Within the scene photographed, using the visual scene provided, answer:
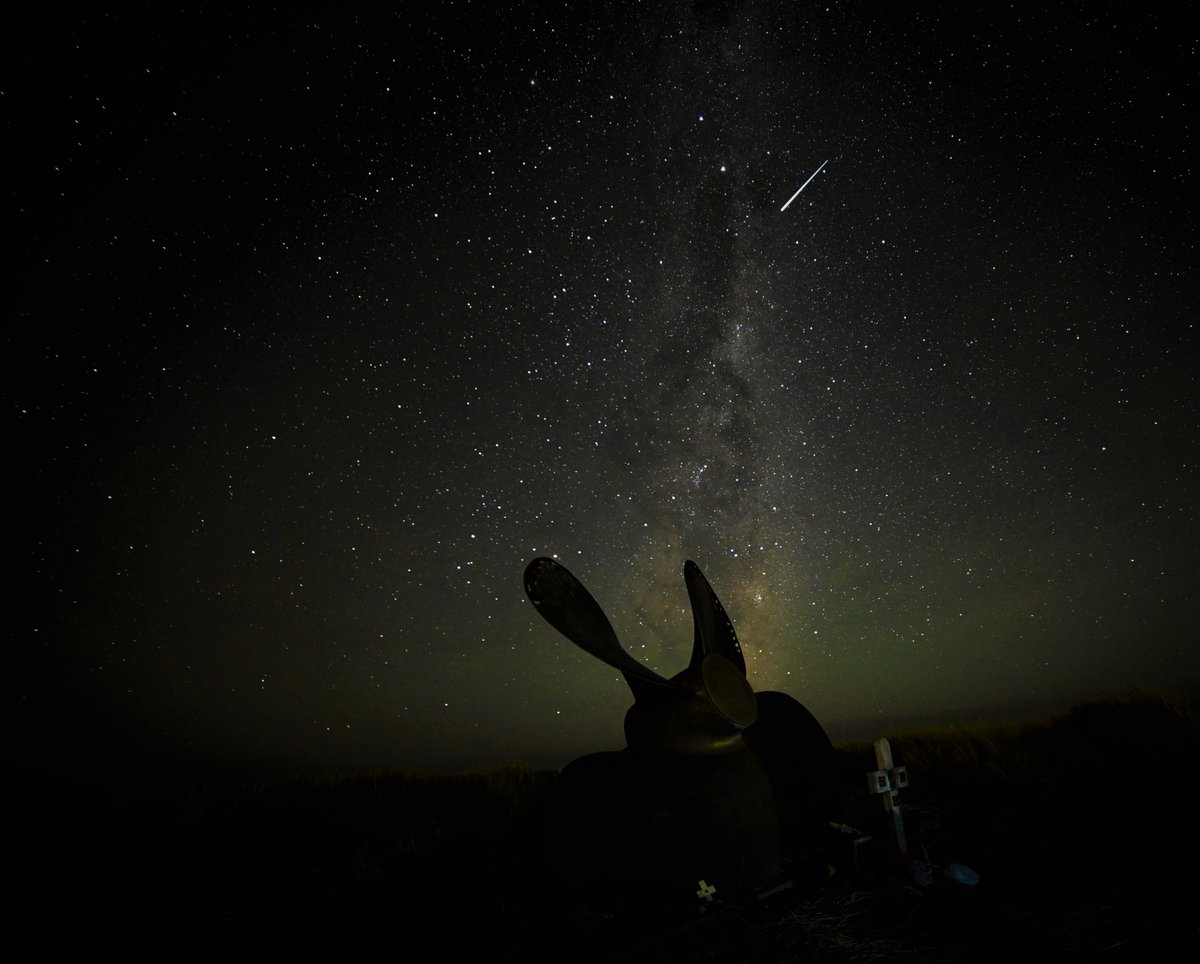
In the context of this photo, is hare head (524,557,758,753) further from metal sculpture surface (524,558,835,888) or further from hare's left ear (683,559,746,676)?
hare's left ear (683,559,746,676)

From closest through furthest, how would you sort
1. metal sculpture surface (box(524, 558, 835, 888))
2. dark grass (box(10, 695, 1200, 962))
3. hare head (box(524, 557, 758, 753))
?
dark grass (box(10, 695, 1200, 962))
metal sculpture surface (box(524, 558, 835, 888))
hare head (box(524, 557, 758, 753))

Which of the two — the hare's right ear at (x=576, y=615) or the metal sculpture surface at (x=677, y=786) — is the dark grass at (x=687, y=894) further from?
the hare's right ear at (x=576, y=615)

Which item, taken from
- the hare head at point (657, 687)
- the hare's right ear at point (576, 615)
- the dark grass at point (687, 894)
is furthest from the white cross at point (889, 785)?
the hare's right ear at point (576, 615)

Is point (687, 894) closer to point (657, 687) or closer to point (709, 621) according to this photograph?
point (657, 687)

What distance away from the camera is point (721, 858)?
355cm

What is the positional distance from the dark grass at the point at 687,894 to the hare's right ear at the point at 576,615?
4.46 ft

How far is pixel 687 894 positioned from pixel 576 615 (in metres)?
1.82

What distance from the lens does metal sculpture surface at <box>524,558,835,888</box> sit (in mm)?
3582

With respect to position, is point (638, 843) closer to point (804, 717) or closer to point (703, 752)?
point (703, 752)

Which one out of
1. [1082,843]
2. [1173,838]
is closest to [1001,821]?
[1082,843]

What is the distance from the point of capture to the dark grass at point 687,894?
2695 millimetres

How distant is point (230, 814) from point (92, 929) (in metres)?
2.52

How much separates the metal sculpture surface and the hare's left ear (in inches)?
9.9

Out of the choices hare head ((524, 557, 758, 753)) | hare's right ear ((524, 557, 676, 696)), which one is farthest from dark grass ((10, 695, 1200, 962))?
hare's right ear ((524, 557, 676, 696))
